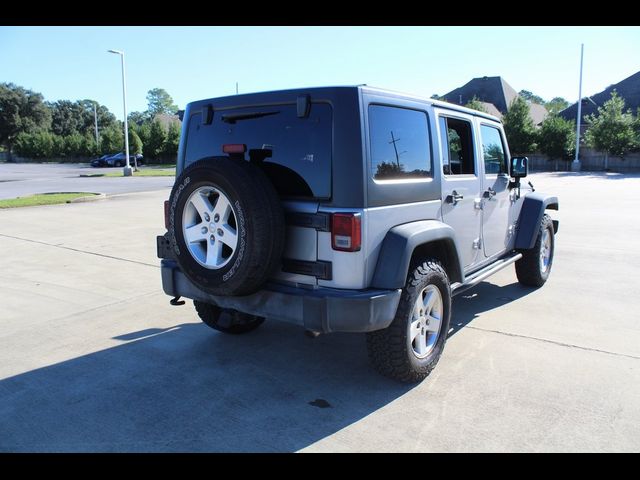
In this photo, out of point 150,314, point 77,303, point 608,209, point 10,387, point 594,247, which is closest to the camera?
point 10,387

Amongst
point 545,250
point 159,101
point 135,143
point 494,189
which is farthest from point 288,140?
point 159,101

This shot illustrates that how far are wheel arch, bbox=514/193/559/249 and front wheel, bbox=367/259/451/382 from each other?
2.27 meters

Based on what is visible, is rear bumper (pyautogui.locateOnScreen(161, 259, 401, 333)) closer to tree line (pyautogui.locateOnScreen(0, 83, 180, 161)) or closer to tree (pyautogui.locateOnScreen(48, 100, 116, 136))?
tree line (pyautogui.locateOnScreen(0, 83, 180, 161))

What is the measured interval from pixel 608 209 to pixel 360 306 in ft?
42.9

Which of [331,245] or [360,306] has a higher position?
[331,245]

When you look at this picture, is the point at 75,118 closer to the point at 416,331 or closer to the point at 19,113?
the point at 19,113

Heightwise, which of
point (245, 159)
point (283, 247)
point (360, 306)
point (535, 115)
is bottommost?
point (360, 306)

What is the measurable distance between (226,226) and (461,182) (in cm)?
212

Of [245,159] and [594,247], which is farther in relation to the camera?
[594,247]

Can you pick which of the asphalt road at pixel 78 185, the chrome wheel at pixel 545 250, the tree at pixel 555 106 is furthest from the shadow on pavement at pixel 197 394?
the tree at pixel 555 106

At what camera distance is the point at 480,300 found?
574cm
